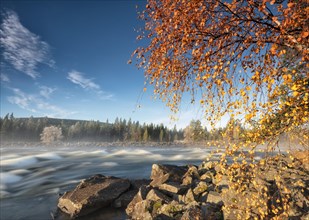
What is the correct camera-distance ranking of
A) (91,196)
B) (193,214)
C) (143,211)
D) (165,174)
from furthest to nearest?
1. (165,174)
2. (91,196)
3. (143,211)
4. (193,214)

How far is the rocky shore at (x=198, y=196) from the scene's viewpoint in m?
8.73

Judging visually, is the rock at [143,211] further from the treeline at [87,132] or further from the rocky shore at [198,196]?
the treeline at [87,132]

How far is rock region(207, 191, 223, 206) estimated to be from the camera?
10.8 meters

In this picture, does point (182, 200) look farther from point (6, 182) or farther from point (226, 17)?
point (6, 182)

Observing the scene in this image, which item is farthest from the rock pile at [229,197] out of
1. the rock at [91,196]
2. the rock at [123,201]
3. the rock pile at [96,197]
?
the rock at [91,196]

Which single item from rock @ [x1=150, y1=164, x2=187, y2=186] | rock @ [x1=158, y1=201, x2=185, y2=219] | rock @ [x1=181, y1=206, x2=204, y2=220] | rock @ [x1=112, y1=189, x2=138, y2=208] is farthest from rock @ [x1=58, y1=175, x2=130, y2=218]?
rock @ [x1=181, y1=206, x2=204, y2=220]

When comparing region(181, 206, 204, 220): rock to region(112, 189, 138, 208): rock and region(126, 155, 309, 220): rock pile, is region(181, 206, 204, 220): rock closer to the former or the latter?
region(126, 155, 309, 220): rock pile

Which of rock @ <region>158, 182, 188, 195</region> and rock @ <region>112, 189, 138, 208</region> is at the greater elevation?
rock @ <region>158, 182, 188, 195</region>

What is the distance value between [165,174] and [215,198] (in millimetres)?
6109

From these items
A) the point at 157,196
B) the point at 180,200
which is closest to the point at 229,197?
the point at 180,200

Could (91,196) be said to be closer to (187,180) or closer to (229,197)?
(187,180)

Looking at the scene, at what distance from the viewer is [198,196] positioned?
1228cm

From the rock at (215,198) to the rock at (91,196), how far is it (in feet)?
22.3

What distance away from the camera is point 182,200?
12.3 metres
